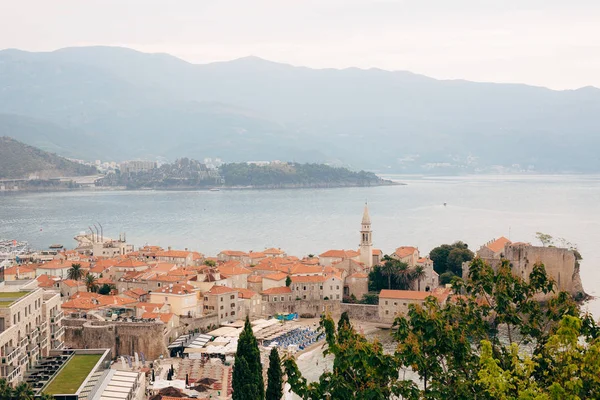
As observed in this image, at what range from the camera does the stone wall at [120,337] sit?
96.2 ft

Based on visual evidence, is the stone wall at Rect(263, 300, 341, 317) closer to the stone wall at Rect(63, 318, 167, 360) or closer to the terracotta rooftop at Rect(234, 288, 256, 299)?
the terracotta rooftop at Rect(234, 288, 256, 299)

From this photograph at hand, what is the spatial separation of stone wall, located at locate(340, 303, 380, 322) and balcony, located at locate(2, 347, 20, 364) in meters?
20.9

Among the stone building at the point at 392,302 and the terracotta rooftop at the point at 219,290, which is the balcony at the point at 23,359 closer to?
the terracotta rooftop at the point at 219,290

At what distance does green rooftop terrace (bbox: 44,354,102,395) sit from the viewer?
18203 millimetres

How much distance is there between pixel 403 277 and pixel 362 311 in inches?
152

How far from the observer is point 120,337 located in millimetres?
29484

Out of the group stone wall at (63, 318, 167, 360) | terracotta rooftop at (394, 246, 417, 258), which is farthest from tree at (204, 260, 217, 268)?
stone wall at (63, 318, 167, 360)

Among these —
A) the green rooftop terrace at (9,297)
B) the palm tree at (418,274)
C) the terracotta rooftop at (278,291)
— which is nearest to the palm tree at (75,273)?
the terracotta rooftop at (278,291)

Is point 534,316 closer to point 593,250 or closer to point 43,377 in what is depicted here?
point 43,377

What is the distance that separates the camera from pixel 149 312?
32.4m

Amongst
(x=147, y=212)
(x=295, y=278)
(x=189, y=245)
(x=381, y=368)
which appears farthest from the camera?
(x=147, y=212)

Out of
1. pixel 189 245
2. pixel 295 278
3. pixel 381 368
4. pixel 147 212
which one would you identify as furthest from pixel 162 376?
pixel 147 212

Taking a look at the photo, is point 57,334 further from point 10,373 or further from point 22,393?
point 22,393

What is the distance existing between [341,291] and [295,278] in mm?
2469
